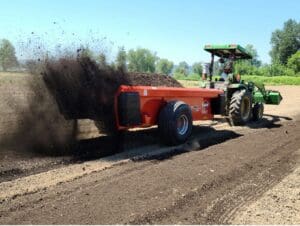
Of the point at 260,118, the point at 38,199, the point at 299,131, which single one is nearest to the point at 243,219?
the point at 38,199

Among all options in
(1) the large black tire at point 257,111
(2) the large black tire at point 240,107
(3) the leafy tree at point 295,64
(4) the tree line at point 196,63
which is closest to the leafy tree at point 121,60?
(4) the tree line at point 196,63

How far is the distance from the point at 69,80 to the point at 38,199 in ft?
9.96

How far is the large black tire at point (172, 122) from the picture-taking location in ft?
29.8

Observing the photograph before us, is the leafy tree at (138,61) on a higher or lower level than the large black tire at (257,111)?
higher

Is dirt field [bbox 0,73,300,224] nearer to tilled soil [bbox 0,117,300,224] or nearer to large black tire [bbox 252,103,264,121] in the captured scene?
tilled soil [bbox 0,117,300,224]

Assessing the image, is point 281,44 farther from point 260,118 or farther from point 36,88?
point 36,88

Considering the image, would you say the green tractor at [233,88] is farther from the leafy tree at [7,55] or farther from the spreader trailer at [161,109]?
the leafy tree at [7,55]

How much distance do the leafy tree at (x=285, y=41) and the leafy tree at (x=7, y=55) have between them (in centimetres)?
9731

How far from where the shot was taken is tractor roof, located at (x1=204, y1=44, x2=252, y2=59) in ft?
42.6

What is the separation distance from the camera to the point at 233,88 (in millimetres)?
12969

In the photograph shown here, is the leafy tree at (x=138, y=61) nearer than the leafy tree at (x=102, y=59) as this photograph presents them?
No

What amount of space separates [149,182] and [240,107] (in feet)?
22.5

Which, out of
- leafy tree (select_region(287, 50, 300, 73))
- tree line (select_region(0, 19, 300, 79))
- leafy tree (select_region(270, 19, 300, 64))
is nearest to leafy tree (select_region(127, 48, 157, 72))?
tree line (select_region(0, 19, 300, 79))

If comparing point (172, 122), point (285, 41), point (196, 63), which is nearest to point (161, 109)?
point (172, 122)
